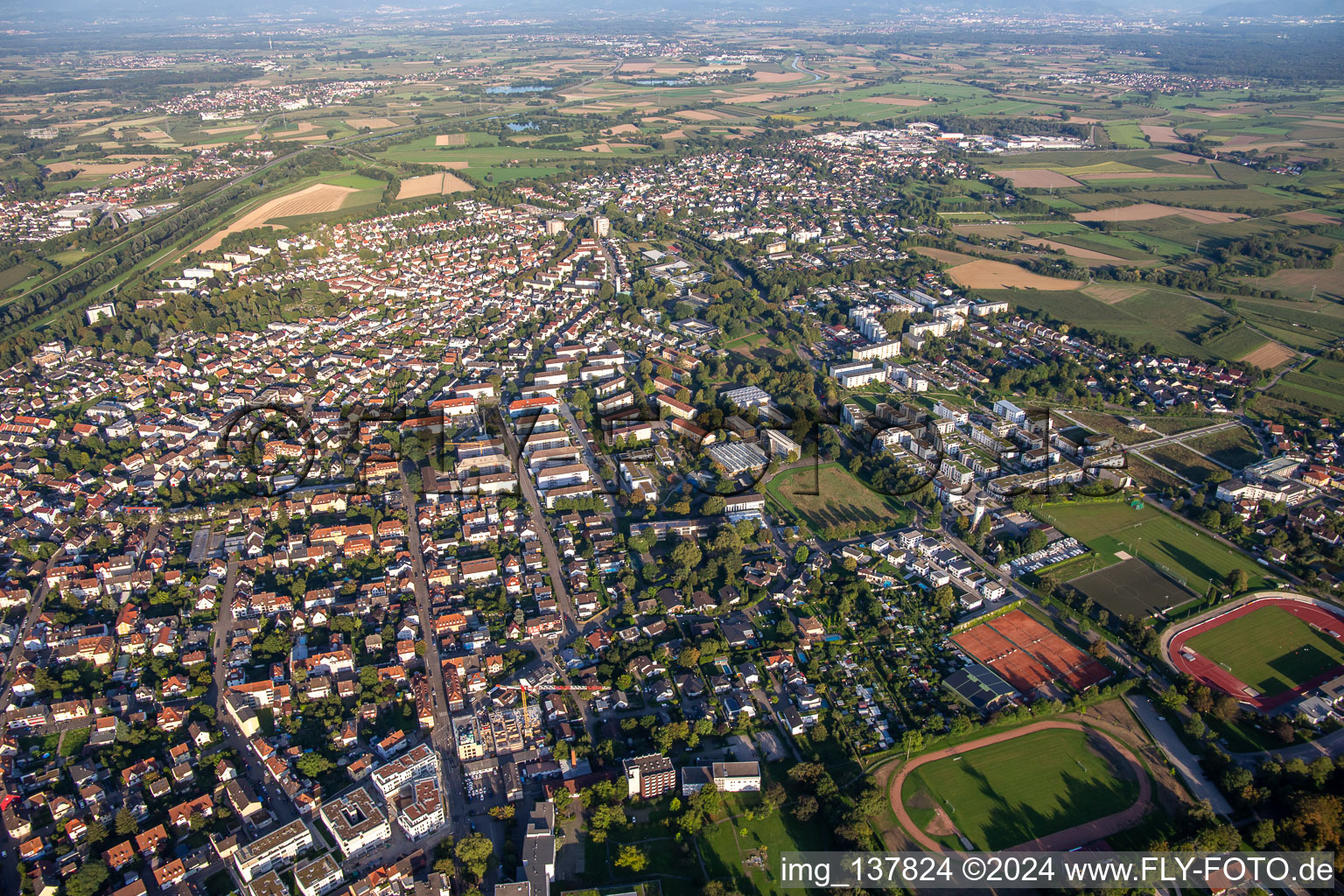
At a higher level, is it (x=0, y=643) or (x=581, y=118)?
(x=581, y=118)

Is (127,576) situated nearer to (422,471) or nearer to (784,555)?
(422,471)

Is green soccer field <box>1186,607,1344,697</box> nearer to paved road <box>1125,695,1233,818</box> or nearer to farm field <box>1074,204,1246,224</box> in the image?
paved road <box>1125,695,1233,818</box>

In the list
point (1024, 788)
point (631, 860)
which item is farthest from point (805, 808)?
point (1024, 788)

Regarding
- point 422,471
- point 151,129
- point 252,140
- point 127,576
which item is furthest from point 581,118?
point 127,576

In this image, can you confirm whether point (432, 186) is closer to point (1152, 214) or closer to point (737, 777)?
point (1152, 214)

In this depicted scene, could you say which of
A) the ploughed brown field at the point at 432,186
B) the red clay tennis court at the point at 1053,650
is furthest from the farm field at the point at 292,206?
the red clay tennis court at the point at 1053,650
